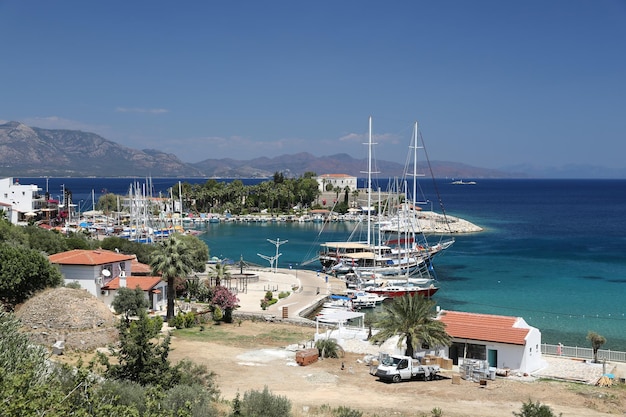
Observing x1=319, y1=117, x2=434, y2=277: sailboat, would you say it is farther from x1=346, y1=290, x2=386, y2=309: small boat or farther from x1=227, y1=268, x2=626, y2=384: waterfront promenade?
x1=346, y1=290, x2=386, y2=309: small boat

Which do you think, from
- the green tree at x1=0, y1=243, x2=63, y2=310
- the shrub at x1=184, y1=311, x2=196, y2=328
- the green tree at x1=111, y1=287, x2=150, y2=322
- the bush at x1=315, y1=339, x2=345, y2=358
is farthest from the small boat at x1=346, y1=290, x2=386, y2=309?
the green tree at x1=0, y1=243, x2=63, y2=310

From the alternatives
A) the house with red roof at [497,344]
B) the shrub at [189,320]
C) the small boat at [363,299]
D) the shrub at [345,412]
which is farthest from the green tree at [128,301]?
the shrub at [345,412]

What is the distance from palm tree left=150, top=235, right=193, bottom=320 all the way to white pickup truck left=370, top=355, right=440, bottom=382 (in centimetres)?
1369

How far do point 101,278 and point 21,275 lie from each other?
802cm

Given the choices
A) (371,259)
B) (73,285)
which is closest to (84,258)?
(73,285)

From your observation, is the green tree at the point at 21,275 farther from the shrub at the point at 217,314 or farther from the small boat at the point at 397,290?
the small boat at the point at 397,290

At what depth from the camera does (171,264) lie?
112 ft

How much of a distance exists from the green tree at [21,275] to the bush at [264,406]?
17.5 meters

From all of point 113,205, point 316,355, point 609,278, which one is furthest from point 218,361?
point 113,205

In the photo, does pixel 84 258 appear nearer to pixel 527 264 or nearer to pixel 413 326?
pixel 413 326

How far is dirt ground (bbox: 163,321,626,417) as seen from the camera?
811 inches

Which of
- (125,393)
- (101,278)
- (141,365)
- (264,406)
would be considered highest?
(125,393)

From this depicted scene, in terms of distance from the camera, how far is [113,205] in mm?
138125

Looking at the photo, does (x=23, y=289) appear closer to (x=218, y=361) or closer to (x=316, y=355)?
(x=218, y=361)
